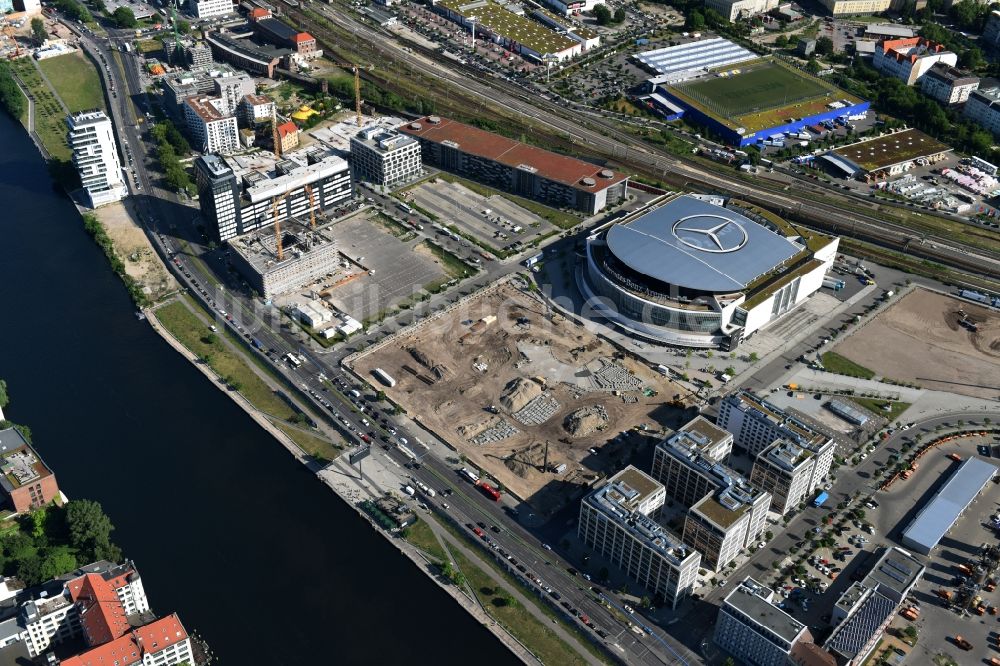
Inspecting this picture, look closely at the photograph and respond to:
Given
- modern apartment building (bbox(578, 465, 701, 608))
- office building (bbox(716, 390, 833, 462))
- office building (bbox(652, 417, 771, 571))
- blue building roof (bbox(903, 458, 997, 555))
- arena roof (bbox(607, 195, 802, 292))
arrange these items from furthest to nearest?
arena roof (bbox(607, 195, 802, 292))
office building (bbox(716, 390, 833, 462))
blue building roof (bbox(903, 458, 997, 555))
office building (bbox(652, 417, 771, 571))
modern apartment building (bbox(578, 465, 701, 608))

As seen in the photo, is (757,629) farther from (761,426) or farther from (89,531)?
(89,531)

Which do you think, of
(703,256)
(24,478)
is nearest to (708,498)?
(703,256)

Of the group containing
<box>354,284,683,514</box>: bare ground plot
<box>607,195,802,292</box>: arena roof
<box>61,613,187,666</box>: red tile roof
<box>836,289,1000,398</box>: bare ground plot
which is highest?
<box>607,195,802,292</box>: arena roof

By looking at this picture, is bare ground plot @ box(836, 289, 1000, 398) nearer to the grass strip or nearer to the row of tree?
the grass strip

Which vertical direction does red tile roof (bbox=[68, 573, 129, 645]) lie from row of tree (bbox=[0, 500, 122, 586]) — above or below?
above

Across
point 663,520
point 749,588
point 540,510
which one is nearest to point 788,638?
point 749,588

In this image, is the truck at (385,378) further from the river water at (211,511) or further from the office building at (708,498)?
the office building at (708,498)

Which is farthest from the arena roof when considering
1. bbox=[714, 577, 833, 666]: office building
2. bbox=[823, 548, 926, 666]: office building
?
bbox=[714, 577, 833, 666]: office building
